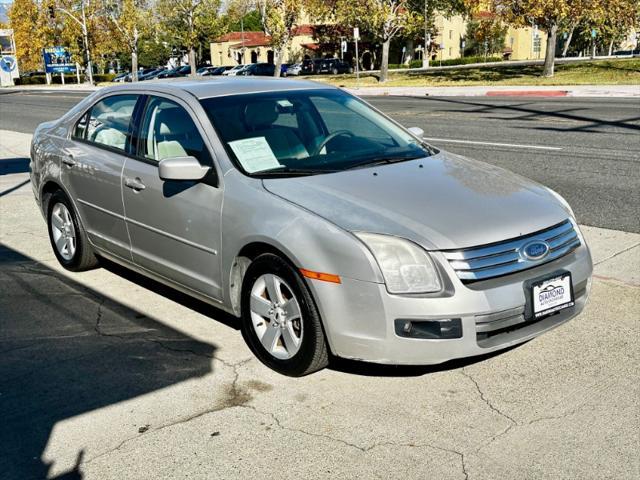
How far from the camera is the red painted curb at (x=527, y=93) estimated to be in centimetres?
2453

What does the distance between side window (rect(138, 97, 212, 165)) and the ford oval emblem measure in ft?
6.47

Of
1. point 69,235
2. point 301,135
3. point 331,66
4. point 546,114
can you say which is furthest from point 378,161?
point 331,66

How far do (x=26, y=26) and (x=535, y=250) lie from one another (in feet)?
265

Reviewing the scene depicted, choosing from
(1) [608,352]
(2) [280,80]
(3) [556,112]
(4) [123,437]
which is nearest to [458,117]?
(3) [556,112]

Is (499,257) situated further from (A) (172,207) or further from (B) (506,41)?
(B) (506,41)

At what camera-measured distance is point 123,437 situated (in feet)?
11.8

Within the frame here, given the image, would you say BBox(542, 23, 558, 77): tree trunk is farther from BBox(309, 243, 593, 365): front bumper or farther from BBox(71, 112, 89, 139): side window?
BBox(309, 243, 593, 365): front bumper

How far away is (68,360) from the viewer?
4551mm

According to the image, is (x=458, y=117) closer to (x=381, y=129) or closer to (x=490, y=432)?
(x=381, y=129)

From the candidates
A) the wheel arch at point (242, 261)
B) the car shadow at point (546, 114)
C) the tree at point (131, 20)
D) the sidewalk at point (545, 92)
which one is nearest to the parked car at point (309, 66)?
the tree at point (131, 20)

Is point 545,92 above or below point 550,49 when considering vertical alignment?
below

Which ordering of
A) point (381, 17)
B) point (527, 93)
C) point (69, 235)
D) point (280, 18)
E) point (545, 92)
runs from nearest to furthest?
point (69, 235) → point (545, 92) → point (527, 93) → point (381, 17) → point (280, 18)

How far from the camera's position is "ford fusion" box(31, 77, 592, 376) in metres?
3.68

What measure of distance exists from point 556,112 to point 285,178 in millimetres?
14764
